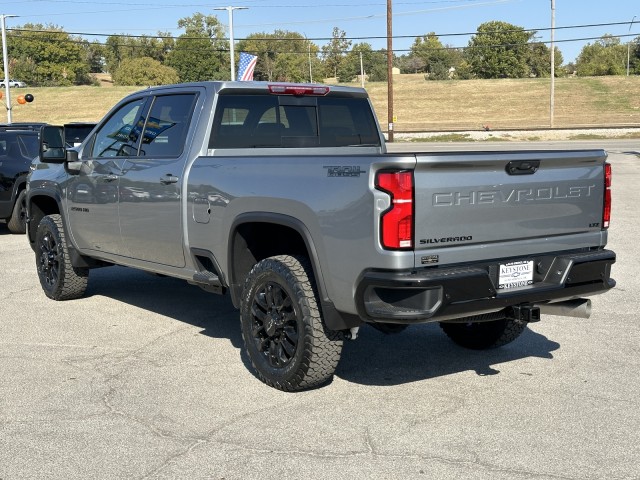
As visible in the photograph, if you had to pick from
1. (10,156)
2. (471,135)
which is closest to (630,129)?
(471,135)

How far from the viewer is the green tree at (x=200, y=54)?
320 ft

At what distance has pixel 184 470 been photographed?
160 inches

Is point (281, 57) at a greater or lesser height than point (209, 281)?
greater

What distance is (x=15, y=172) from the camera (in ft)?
43.6

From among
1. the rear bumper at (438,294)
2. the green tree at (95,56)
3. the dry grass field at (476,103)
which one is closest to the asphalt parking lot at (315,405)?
the rear bumper at (438,294)

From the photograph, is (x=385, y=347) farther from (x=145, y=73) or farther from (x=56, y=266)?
(x=145, y=73)

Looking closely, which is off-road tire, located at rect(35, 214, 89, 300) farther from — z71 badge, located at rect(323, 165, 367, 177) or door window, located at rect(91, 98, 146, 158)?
z71 badge, located at rect(323, 165, 367, 177)

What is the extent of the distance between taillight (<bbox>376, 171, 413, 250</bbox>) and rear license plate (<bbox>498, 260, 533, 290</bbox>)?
711 mm

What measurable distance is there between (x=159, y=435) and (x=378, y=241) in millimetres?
1609

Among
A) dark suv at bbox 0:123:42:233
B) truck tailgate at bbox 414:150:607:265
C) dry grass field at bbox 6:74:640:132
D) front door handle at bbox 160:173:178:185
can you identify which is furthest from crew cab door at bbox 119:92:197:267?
dry grass field at bbox 6:74:640:132

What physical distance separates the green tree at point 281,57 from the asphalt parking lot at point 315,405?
8459cm

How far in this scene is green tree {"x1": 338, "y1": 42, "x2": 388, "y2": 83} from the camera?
396 feet

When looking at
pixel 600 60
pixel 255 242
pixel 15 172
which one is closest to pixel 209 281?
pixel 255 242

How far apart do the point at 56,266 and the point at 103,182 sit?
1614 mm
